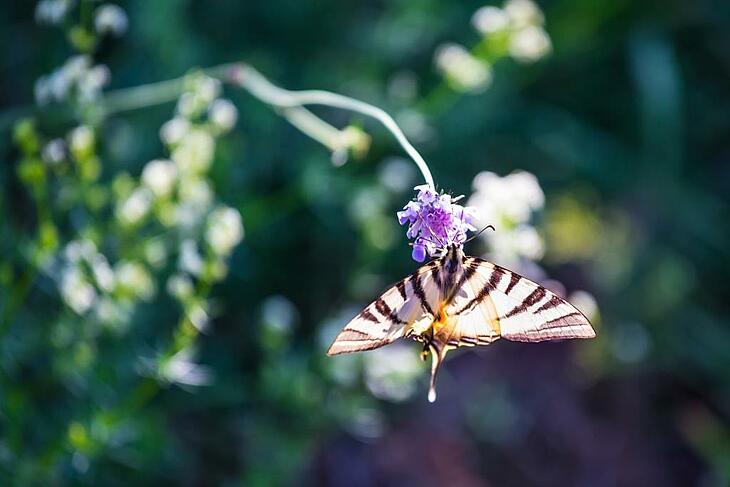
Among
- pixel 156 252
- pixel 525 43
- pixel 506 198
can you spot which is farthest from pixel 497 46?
pixel 156 252

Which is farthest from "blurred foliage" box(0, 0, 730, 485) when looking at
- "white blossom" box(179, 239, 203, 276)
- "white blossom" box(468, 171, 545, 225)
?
"white blossom" box(468, 171, 545, 225)

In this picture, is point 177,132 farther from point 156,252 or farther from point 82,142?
point 156,252

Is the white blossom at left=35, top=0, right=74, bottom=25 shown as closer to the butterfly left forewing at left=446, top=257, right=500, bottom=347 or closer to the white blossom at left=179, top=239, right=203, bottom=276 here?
the white blossom at left=179, top=239, right=203, bottom=276

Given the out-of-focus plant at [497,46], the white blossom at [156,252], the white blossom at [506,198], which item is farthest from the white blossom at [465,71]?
the white blossom at [156,252]

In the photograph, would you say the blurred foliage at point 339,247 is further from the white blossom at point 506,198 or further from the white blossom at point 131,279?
the white blossom at point 506,198

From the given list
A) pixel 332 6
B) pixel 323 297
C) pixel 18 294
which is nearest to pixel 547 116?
pixel 332 6

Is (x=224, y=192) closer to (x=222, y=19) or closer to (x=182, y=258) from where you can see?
(x=182, y=258)

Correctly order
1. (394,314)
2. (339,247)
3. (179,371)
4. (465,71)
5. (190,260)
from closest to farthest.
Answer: (394,314)
(190,260)
(179,371)
(465,71)
(339,247)
